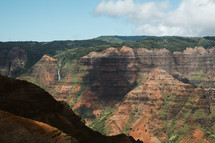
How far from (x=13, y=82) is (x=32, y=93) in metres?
4.90

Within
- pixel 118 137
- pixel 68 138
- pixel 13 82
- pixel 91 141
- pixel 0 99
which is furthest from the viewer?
pixel 118 137

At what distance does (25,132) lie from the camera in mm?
42250

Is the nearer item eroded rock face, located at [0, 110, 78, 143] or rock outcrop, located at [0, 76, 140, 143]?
eroded rock face, located at [0, 110, 78, 143]

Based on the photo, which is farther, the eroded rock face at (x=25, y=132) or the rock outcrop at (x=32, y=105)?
the rock outcrop at (x=32, y=105)

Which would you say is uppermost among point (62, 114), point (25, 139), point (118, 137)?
point (25, 139)

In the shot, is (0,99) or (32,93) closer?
(0,99)

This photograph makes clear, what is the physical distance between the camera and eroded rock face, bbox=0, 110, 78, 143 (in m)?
40.5

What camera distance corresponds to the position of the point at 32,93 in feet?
222

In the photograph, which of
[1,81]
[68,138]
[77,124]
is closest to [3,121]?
[68,138]

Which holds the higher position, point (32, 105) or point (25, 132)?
point (25, 132)

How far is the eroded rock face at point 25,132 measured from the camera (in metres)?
40.5

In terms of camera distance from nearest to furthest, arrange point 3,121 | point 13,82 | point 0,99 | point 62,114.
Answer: point 3,121
point 0,99
point 13,82
point 62,114

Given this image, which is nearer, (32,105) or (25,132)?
(25,132)

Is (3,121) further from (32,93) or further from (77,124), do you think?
(77,124)
